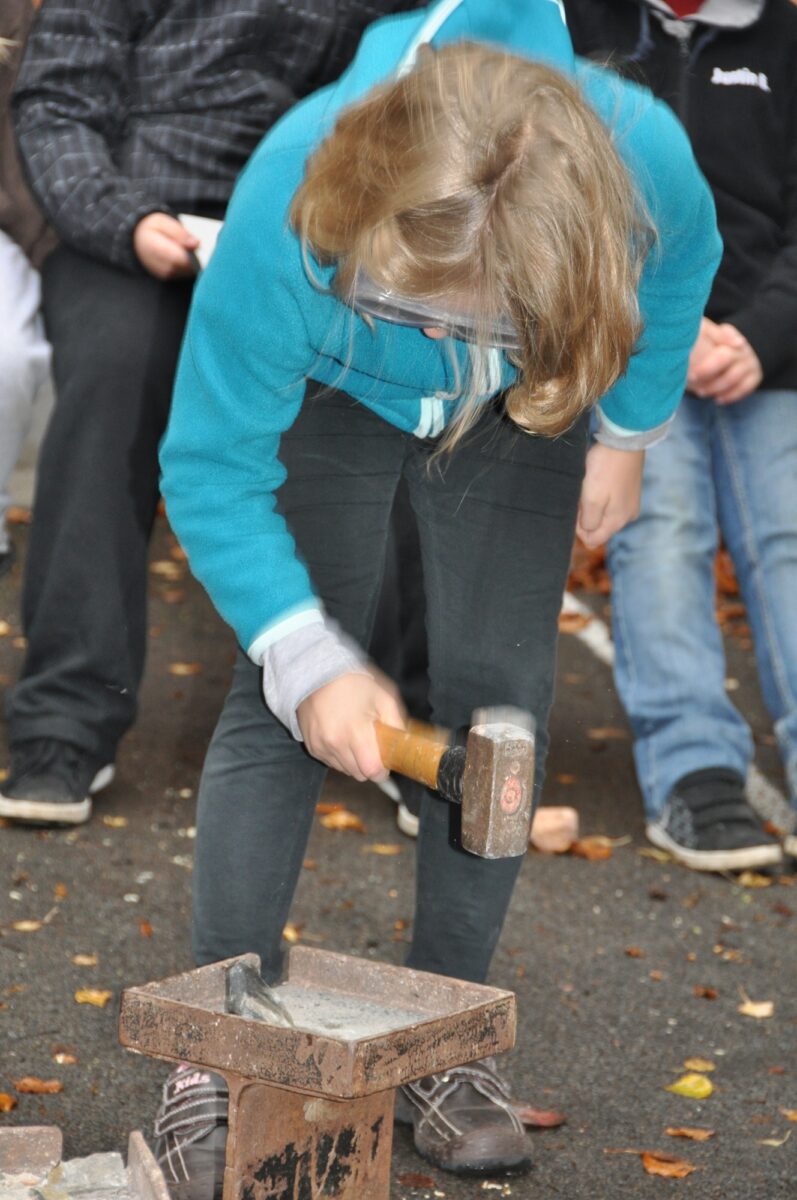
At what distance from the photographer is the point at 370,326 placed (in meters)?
1.97

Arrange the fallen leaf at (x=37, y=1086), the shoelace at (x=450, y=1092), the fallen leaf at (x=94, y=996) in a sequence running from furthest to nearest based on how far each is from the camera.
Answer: the fallen leaf at (x=94, y=996), the fallen leaf at (x=37, y=1086), the shoelace at (x=450, y=1092)

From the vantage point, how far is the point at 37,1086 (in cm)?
237

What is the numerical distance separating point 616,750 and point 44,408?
2760 millimetres

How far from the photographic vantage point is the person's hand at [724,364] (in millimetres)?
3502

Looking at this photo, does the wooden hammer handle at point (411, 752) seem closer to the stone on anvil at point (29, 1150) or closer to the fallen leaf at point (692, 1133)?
the stone on anvil at point (29, 1150)

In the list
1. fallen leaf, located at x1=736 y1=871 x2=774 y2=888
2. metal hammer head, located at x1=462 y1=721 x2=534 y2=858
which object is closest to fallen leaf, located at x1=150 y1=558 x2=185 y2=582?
fallen leaf, located at x1=736 y1=871 x2=774 y2=888

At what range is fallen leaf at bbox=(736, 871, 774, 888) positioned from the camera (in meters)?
3.39

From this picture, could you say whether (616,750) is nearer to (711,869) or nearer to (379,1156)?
(711,869)

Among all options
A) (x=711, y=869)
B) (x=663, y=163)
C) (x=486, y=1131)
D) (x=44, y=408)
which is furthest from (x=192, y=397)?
(x=44, y=408)

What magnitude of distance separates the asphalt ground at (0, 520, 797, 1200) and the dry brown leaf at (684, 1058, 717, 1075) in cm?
1

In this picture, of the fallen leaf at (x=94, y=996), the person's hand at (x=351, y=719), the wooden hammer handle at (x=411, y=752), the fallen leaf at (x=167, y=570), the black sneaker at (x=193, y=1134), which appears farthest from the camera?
the fallen leaf at (x=167, y=570)

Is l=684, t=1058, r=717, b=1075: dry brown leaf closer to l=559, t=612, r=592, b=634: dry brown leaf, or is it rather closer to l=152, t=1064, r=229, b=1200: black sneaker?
l=152, t=1064, r=229, b=1200: black sneaker

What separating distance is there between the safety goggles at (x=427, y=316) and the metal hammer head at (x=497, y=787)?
432 mm

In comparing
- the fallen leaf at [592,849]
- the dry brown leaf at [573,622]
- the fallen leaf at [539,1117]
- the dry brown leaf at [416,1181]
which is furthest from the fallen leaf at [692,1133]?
the dry brown leaf at [573,622]
